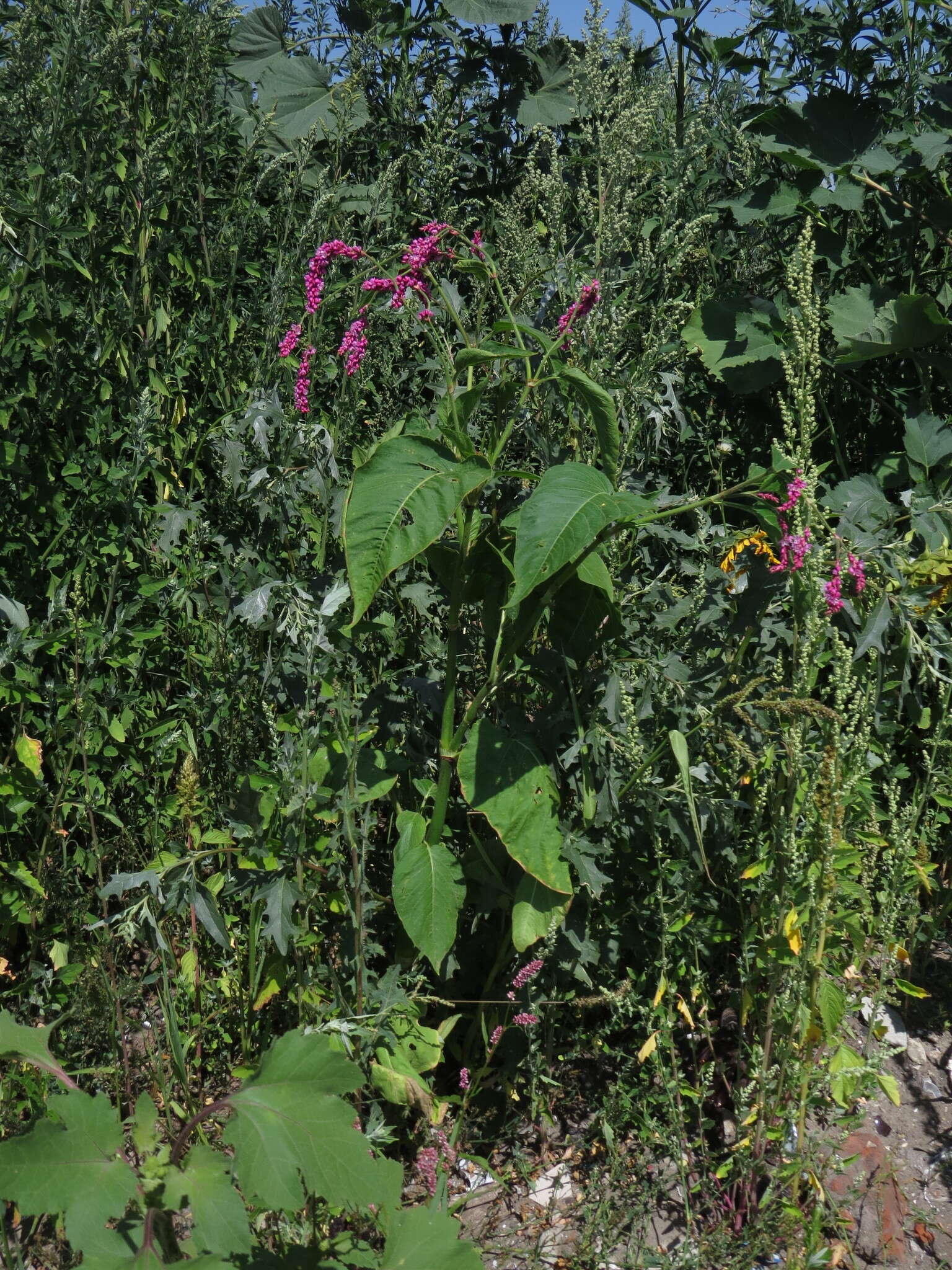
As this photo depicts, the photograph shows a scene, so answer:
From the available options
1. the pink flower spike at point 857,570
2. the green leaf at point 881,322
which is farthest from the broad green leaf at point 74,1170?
the green leaf at point 881,322

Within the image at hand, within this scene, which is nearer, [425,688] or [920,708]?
[425,688]

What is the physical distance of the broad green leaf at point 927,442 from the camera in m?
3.21

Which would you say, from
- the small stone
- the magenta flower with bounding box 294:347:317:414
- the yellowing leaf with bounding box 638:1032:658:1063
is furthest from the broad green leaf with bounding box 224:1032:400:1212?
the small stone

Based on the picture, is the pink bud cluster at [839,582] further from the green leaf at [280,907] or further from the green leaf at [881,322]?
the green leaf at [881,322]

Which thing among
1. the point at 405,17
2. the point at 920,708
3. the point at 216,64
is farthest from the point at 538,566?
the point at 405,17

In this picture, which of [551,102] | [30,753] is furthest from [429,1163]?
[551,102]

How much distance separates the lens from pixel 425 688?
7.73 feet

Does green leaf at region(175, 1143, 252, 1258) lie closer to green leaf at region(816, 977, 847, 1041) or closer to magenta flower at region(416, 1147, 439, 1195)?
magenta flower at region(416, 1147, 439, 1195)

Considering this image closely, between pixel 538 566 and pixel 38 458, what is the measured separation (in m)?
1.52

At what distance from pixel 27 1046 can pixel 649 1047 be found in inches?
46.5

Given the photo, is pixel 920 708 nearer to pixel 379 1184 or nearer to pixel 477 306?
pixel 477 306

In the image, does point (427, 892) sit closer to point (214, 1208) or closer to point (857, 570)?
point (214, 1208)

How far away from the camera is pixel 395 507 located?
1.90 m

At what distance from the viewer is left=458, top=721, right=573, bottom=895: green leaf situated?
207 centimetres
